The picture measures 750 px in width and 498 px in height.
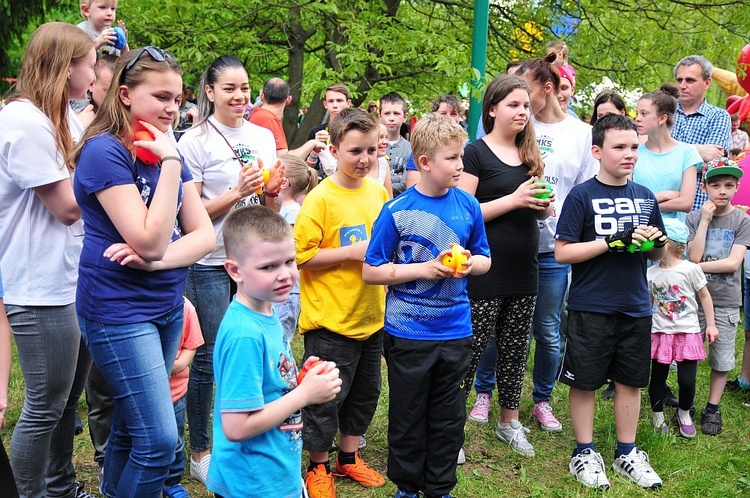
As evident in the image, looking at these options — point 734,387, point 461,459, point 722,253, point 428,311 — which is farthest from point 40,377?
point 734,387

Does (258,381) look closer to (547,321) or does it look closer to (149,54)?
(149,54)

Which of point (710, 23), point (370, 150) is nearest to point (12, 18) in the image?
point (370, 150)

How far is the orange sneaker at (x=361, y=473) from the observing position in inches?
161

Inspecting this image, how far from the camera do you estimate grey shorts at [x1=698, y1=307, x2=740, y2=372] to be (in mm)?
5223

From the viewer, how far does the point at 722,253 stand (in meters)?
5.42

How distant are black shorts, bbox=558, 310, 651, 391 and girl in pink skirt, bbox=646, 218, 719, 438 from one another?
3.04 ft

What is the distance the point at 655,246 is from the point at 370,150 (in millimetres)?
1613

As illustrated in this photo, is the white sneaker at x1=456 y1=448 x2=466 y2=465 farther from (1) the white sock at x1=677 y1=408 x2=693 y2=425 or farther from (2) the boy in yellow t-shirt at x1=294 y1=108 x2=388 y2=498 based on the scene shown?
(1) the white sock at x1=677 y1=408 x2=693 y2=425

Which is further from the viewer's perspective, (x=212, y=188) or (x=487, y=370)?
(x=487, y=370)

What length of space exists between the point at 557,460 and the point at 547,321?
3.01ft

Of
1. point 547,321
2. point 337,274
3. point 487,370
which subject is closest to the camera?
point 337,274

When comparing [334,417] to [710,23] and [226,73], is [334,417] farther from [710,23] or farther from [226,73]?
[710,23]

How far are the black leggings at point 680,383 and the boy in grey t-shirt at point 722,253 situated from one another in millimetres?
295

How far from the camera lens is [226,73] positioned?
4.09 m
